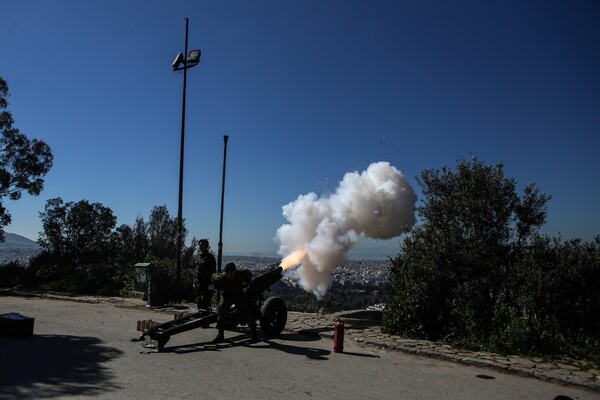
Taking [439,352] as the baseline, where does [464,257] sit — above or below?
above

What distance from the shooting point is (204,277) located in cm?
1144

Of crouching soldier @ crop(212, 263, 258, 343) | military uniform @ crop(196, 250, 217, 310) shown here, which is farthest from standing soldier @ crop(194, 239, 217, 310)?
crouching soldier @ crop(212, 263, 258, 343)

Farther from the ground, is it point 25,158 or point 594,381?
point 25,158

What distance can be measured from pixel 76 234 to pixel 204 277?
16.6 metres

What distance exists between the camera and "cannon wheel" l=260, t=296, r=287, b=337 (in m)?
10.1

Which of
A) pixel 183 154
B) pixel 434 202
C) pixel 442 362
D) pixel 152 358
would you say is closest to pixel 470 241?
pixel 434 202

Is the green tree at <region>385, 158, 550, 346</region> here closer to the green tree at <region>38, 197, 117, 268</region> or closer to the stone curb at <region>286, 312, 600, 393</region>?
the stone curb at <region>286, 312, 600, 393</region>

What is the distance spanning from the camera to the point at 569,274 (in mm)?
8609

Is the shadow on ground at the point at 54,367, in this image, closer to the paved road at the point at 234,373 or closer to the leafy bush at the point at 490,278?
the paved road at the point at 234,373

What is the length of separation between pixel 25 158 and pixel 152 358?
61.6ft

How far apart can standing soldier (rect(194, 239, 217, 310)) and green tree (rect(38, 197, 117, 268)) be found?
50.7 feet

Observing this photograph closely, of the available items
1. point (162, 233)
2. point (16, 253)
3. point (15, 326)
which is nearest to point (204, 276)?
point (15, 326)

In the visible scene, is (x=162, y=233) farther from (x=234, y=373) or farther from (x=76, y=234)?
(x=234, y=373)

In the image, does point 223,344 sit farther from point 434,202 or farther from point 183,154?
point 183,154
